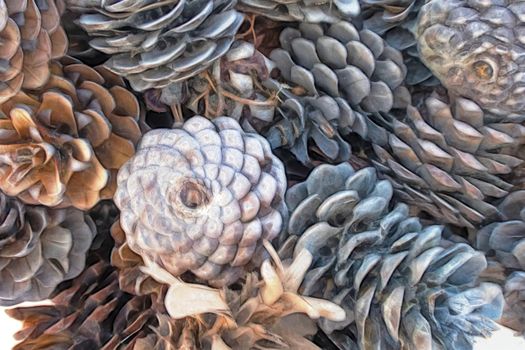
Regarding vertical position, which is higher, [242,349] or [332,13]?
[332,13]

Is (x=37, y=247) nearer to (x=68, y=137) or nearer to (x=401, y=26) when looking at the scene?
(x=68, y=137)

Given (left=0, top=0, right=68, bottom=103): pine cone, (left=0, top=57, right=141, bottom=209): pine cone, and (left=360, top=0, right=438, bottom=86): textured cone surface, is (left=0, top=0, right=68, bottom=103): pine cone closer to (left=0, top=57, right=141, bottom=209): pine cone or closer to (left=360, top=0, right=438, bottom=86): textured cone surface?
(left=0, top=57, right=141, bottom=209): pine cone

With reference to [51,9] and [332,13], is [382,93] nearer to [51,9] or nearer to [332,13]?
[332,13]

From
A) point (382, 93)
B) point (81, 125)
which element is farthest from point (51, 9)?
point (382, 93)

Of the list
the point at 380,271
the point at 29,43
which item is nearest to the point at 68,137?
the point at 29,43

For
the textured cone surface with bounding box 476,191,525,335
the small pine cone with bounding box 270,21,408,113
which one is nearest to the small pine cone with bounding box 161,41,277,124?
the small pine cone with bounding box 270,21,408,113
